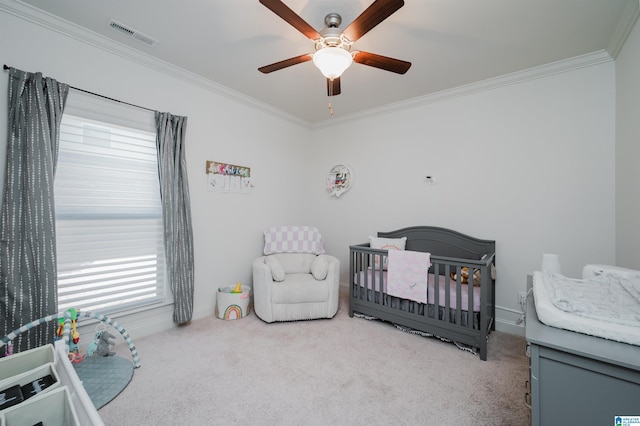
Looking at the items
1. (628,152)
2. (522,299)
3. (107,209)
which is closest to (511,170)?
(628,152)

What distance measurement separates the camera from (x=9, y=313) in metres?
1.74

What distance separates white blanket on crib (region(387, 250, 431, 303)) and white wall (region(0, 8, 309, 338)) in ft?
5.65

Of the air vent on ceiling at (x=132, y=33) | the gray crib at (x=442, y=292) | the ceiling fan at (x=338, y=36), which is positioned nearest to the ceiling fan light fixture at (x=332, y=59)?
the ceiling fan at (x=338, y=36)

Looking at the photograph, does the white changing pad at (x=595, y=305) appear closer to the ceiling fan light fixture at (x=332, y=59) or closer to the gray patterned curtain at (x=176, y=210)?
the ceiling fan light fixture at (x=332, y=59)

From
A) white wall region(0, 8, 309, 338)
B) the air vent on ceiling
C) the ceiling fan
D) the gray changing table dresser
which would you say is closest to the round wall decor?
white wall region(0, 8, 309, 338)

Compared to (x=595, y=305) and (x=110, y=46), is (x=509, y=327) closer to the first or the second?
(x=595, y=305)

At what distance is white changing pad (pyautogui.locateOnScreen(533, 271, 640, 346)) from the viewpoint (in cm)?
89

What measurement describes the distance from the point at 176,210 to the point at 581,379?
2.80 metres

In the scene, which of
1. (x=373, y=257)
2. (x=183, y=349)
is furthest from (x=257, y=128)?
(x=183, y=349)

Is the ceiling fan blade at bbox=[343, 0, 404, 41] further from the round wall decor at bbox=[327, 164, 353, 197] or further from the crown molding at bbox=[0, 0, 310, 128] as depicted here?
the round wall decor at bbox=[327, 164, 353, 197]

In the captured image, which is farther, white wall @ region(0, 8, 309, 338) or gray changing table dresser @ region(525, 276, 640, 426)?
white wall @ region(0, 8, 309, 338)

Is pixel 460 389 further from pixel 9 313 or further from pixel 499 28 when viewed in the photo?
pixel 9 313

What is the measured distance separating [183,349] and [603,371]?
2500mm

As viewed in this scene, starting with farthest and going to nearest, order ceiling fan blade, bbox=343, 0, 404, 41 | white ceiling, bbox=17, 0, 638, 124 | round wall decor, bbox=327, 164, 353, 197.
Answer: round wall decor, bbox=327, 164, 353, 197
white ceiling, bbox=17, 0, 638, 124
ceiling fan blade, bbox=343, 0, 404, 41
